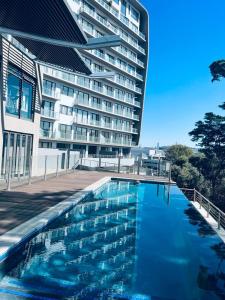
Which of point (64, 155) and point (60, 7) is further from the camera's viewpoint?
point (64, 155)

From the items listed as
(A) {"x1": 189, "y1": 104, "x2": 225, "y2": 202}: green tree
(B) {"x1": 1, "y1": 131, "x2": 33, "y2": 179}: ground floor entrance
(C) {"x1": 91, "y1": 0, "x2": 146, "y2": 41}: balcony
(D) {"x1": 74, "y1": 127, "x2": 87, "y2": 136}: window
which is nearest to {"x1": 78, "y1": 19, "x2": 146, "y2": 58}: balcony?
(C) {"x1": 91, "y1": 0, "x2": 146, "y2": 41}: balcony

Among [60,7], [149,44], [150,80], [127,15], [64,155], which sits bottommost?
[64,155]

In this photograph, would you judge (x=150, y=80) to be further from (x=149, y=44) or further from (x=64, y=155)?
(x=64, y=155)

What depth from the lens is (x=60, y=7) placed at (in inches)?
427

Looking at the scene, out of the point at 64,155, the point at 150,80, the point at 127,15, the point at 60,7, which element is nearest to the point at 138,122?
the point at 150,80

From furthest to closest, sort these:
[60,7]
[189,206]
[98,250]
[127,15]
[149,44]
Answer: [149,44] < [127,15] < [189,206] < [60,7] < [98,250]

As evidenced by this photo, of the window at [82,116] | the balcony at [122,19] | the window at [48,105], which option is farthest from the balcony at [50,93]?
the balcony at [122,19]

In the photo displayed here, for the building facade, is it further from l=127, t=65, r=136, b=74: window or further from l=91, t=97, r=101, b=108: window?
l=127, t=65, r=136, b=74: window

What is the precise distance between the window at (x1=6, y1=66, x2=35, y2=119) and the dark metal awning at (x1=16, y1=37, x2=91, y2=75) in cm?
158

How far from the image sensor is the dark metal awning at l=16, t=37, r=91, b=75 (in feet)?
50.7

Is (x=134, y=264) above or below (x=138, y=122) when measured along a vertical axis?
below

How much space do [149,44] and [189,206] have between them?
153 feet

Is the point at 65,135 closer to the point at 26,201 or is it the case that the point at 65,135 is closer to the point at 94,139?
the point at 94,139

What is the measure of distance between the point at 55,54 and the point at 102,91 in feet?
100
